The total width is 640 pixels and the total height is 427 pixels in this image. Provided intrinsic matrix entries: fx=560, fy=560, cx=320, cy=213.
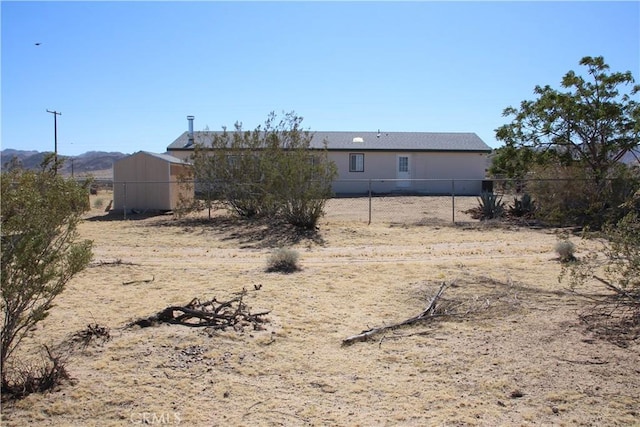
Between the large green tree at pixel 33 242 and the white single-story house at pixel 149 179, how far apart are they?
17.3 metres

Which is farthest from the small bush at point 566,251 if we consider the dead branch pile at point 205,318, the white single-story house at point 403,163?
the white single-story house at point 403,163

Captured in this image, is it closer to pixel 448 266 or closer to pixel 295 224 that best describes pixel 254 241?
pixel 295 224

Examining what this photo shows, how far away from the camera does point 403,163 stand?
3350cm

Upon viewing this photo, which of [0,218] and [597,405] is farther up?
[0,218]

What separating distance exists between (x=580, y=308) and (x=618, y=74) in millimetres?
14461

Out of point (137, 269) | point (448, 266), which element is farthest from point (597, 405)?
point (137, 269)

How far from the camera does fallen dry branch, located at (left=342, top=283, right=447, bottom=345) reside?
636 centimetres

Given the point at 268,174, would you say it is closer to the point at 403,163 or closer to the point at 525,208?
the point at 525,208

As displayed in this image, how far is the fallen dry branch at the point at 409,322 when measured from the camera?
20.9 ft

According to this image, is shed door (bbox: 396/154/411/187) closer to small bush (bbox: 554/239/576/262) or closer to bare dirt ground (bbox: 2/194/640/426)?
small bush (bbox: 554/239/576/262)

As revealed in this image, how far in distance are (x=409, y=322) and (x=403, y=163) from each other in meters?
27.2

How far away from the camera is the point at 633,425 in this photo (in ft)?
14.2

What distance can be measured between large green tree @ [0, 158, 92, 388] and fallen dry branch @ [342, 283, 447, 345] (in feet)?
9.75

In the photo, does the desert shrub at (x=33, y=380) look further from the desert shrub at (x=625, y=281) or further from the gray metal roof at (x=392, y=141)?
the gray metal roof at (x=392, y=141)
